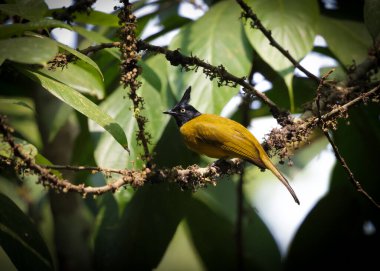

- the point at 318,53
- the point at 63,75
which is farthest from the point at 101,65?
the point at 318,53

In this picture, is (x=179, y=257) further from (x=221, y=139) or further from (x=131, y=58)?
(x=131, y=58)

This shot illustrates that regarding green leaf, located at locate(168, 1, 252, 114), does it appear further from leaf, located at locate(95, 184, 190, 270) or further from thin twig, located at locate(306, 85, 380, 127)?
leaf, located at locate(95, 184, 190, 270)

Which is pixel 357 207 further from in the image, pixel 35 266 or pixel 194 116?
pixel 35 266

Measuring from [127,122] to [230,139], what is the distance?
2.04ft

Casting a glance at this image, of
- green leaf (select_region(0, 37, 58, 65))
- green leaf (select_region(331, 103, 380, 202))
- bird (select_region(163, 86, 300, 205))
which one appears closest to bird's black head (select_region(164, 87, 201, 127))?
bird (select_region(163, 86, 300, 205))

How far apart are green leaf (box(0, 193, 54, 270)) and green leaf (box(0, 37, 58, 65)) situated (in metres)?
0.98

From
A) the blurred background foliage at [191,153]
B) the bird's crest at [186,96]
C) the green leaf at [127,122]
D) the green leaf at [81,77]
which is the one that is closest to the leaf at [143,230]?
the blurred background foliage at [191,153]

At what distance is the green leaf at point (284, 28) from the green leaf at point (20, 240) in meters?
1.52

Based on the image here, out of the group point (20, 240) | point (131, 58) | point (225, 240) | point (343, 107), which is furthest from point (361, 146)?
point (20, 240)

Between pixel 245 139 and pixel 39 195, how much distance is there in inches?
101

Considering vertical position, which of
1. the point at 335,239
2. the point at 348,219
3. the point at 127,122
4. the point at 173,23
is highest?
the point at 173,23

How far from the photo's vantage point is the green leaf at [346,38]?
10.2 feet

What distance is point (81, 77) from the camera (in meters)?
2.50

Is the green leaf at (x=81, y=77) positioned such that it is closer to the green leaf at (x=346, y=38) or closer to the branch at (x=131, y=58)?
the branch at (x=131, y=58)
